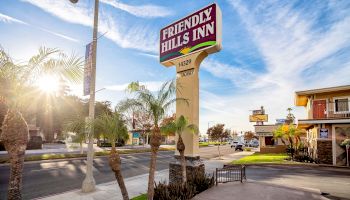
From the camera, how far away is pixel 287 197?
372 inches

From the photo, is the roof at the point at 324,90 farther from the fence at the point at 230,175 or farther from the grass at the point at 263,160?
the fence at the point at 230,175

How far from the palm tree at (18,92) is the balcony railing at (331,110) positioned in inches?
933

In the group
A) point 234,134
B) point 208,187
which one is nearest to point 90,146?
point 208,187

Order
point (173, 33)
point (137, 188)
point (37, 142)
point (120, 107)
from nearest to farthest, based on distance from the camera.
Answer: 1. point (120, 107)
2. point (137, 188)
3. point (173, 33)
4. point (37, 142)

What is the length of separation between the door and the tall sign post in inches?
695

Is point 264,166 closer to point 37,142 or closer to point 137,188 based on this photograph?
point 137,188

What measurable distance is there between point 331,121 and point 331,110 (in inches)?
88.2

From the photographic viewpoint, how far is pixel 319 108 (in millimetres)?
23359

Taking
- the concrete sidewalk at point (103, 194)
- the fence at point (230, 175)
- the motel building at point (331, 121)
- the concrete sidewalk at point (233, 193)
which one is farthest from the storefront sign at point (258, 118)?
the concrete sidewalk at point (103, 194)

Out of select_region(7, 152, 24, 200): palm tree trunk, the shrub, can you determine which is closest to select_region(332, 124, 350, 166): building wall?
the shrub

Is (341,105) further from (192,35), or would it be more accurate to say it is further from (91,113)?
(91,113)

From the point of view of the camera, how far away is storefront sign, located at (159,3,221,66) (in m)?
10.9

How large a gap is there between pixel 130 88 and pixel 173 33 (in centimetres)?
550

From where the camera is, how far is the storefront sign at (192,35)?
10.9m
